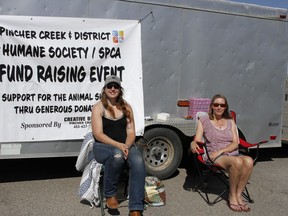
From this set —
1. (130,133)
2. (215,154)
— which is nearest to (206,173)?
(215,154)

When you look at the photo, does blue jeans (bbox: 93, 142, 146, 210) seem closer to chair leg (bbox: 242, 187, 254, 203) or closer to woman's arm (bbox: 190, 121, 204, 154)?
woman's arm (bbox: 190, 121, 204, 154)

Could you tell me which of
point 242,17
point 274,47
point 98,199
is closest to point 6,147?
point 98,199

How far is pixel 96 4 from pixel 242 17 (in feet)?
7.15

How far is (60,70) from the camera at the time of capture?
469cm

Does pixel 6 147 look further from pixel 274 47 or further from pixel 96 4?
pixel 274 47

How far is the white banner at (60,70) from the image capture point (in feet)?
14.8

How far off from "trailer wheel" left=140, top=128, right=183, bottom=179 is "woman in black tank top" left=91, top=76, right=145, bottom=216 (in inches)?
33.4

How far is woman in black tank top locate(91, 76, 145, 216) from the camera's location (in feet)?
13.0

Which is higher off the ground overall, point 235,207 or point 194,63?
point 194,63

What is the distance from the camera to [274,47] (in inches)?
230

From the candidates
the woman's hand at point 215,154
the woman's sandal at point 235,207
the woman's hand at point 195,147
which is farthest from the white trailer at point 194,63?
the woman's sandal at point 235,207

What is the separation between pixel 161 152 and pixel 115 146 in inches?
51.0

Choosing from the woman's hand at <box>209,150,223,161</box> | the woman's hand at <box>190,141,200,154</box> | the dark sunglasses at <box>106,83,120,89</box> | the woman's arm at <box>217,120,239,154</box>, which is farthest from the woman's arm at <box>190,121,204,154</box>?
the dark sunglasses at <box>106,83,120,89</box>

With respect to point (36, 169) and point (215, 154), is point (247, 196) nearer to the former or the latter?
point (215, 154)
